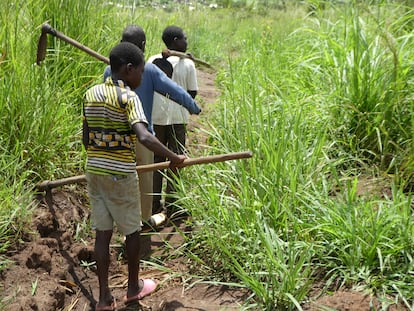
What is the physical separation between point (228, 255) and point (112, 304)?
706 mm

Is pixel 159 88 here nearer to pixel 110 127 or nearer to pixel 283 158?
pixel 110 127

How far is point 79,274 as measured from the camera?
11.7 feet

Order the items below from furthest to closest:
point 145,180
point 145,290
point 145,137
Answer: point 145,180
point 145,290
point 145,137

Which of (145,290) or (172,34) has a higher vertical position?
(172,34)

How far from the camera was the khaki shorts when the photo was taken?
3049 mm

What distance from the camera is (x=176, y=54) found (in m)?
4.02

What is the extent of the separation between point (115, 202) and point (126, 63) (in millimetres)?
761

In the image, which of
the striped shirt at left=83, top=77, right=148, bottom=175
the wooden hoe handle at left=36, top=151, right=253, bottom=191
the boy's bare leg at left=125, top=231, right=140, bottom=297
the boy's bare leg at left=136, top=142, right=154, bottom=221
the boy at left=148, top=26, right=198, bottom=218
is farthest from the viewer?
the boy at left=148, top=26, right=198, bottom=218

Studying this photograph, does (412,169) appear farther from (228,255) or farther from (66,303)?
(66,303)

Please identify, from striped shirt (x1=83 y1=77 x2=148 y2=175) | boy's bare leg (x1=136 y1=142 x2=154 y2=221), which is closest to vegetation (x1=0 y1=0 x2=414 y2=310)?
boy's bare leg (x1=136 y1=142 x2=154 y2=221)

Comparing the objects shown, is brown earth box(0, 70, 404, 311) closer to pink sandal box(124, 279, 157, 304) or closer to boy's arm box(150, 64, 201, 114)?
pink sandal box(124, 279, 157, 304)

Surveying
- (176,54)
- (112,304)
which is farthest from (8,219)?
(176,54)

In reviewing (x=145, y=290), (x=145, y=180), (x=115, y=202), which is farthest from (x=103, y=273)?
(x=145, y=180)

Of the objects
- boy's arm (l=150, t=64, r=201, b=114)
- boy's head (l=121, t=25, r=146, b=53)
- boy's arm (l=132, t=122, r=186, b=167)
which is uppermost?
boy's head (l=121, t=25, r=146, b=53)
